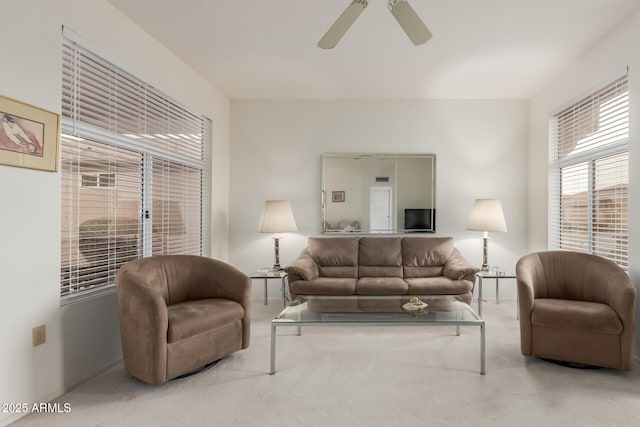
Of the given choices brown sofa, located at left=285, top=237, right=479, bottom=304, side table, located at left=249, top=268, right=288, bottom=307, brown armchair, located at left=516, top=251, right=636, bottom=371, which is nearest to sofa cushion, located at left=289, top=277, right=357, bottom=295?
brown sofa, located at left=285, top=237, right=479, bottom=304

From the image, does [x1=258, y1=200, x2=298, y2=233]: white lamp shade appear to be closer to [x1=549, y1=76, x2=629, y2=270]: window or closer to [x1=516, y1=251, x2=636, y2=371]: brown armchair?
[x1=516, y1=251, x2=636, y2=371]: brown armchair

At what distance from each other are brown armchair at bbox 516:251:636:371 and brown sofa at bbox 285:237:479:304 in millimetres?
873

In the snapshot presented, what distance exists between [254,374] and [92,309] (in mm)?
1266

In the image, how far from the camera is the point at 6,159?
6.79 ft

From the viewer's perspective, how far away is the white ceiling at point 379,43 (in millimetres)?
2859

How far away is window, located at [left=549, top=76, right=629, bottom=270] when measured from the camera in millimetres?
3332

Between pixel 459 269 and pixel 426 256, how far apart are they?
0.55 meters

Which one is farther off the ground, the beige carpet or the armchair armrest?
the armchair armrest

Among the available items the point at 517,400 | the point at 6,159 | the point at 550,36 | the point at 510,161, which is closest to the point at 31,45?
the point at 6,159

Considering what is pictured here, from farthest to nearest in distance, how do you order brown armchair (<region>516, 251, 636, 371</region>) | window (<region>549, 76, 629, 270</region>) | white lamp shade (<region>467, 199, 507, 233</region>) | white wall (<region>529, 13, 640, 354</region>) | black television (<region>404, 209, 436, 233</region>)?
black television (<region>404, 209, 436, 233</region>) → white lamp shade (<region>467, 199, 507, 233</region>) → window (<region>549, 76, 629, 270</region>) → white wall (<region>529, 13, 640, 354</region>) → brown armchair (<region>516, 251, 636, 371</region>)

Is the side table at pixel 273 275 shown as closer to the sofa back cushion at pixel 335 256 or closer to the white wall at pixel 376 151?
the sofa back cushion at pixel 335 256

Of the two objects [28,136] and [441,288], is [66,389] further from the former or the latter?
[441,288]

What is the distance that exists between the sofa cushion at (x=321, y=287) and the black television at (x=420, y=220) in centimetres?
136

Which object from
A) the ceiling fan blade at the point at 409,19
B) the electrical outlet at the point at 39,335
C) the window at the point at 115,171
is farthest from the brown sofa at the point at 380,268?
the ceiling fan blade at the point at 409,19
